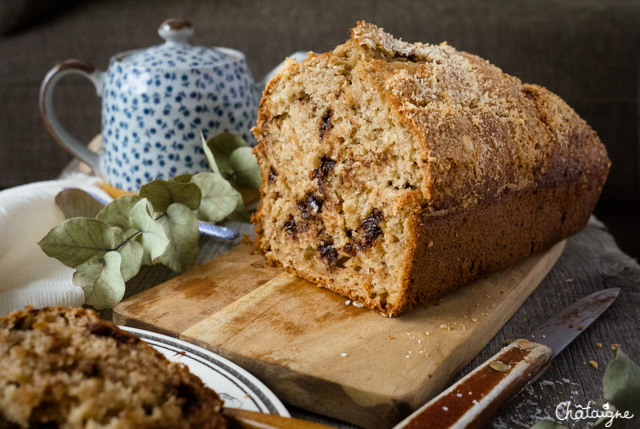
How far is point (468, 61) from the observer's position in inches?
69.4

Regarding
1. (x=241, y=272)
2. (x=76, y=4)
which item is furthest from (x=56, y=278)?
(x=76, y=4)

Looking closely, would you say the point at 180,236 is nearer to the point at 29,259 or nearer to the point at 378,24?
the point at 29,259

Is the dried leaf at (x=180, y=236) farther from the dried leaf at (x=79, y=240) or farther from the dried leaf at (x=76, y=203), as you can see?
the dried leaf at (x=76, y=203)

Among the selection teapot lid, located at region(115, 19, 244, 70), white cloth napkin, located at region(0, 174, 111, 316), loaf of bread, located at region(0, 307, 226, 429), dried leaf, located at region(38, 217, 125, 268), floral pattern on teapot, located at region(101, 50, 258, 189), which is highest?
teapot lid, located at region(115, 19, 244, 70)

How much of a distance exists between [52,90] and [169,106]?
54 centimetres

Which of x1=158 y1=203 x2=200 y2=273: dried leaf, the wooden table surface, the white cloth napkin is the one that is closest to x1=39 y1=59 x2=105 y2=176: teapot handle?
the white cloth napkin

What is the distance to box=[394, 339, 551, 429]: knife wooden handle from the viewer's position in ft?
3.61

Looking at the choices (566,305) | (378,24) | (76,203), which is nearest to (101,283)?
(76,203)

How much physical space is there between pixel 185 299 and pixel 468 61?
100 cm

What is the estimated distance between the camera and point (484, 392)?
118cm

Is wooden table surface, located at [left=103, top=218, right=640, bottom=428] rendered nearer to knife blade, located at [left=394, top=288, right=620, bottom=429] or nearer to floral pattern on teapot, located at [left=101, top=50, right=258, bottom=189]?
knife blade, located at [left=394, top=288, right=620, bottom=429]

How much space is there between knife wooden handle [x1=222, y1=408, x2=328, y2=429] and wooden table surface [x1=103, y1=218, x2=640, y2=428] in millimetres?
311

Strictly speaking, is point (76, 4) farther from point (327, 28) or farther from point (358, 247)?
point (358, 247)

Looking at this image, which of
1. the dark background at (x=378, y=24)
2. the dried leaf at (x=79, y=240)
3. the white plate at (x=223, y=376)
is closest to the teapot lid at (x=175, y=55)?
the dried leaf at (x=79, y=240)
